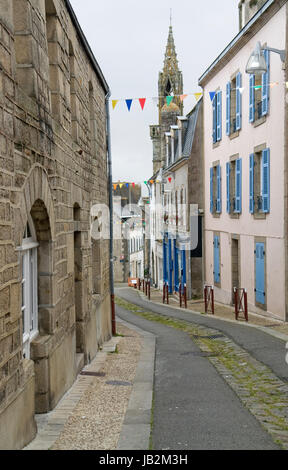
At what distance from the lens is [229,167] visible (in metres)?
18.7

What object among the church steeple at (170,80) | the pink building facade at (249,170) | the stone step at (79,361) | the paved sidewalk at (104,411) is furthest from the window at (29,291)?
the church steeple at (170,80)

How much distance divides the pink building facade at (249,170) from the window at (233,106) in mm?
30

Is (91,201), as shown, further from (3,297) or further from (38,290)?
(3,297)

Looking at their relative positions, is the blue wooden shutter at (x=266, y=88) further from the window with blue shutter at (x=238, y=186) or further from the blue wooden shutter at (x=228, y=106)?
the blue wooden shutter at (x=228, y=106)

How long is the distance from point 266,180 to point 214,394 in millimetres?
8377

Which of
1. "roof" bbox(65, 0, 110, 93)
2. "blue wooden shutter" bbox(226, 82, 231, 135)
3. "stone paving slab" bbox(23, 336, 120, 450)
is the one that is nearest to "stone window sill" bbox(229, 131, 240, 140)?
"blue wooden shutter" bbox(226, 82, 231, 135)

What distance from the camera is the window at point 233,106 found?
17.5 metres

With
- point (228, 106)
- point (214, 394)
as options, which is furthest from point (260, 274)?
point (214, 394)

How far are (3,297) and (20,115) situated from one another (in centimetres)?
170

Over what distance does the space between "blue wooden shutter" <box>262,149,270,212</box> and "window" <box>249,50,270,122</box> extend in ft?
3.50

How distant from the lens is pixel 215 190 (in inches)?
827

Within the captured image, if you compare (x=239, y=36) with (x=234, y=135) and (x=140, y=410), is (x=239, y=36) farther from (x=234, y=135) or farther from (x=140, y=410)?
(x=140, y=410)
